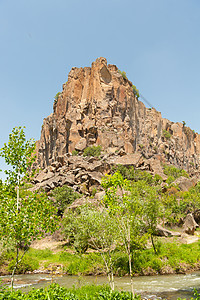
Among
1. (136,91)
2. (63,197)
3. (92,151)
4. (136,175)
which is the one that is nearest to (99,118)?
(92,151)

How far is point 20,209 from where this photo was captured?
9055mm

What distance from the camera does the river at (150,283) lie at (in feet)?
56.7

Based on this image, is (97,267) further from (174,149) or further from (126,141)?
(174,149)

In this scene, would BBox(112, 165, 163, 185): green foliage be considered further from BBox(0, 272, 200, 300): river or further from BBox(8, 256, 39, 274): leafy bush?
BBox(0, 272, 200, 300): river

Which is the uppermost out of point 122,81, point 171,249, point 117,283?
point 122,81

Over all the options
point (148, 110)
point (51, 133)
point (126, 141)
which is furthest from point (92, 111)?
point (148, 110)

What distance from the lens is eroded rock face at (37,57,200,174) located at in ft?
314

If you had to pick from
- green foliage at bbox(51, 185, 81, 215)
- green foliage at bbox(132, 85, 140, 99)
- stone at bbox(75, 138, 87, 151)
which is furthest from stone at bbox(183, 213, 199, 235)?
green foliage at bbox(132, 85, 140, 99)

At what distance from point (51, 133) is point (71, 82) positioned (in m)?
27.2

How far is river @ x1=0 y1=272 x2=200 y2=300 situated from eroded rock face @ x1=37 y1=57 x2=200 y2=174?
65.7 metres

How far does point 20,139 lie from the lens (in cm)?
1041

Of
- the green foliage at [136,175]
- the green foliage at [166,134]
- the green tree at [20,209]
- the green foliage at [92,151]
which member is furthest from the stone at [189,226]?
the green foliage at [166,134]

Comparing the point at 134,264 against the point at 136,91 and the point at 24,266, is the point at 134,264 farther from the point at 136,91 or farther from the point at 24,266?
the point at 136,91

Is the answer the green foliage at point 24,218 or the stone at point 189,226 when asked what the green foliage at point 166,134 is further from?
the green foliage at point 24,218
